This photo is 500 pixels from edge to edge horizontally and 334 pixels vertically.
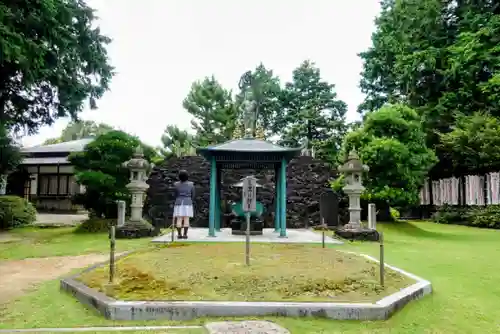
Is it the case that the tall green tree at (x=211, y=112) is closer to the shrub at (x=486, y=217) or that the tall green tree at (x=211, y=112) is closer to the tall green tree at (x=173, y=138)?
the tall green tree at (x=173, y=138)

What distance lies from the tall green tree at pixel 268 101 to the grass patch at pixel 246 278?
93.8 feet

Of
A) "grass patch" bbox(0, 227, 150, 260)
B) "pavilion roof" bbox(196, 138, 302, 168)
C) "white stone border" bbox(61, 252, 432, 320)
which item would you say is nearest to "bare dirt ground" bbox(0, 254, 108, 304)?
"grass patch" bbox(0, 227, 150, 260)

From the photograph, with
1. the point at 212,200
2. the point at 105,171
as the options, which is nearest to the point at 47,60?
the point at 105,171

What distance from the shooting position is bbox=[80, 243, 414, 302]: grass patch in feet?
15.1

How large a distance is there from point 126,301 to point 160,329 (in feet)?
2.16

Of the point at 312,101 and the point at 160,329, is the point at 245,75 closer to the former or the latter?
the point at 312,101

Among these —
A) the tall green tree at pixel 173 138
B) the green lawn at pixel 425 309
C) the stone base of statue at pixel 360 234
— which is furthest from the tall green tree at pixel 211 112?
the green lawn at pixel 425 309

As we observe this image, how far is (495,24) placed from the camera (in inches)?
683

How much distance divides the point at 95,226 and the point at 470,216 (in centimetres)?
1692

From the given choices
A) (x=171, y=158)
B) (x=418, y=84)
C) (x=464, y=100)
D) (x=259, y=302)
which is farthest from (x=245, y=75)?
(x=259, y=302)

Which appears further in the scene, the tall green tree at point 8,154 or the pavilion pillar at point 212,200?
the tall green tree at point 8,154

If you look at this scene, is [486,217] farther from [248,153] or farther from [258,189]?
[248,153]

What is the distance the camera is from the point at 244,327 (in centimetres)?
379

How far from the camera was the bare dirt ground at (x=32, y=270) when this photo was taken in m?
5.69
